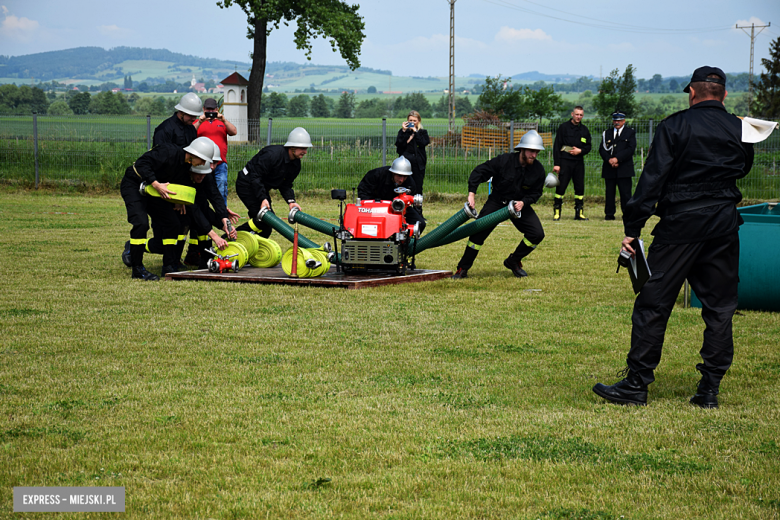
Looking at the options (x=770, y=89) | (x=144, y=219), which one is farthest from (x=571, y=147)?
(x=770, y=89)

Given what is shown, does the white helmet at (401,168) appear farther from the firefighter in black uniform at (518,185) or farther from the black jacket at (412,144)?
the black jacket at (412,144)

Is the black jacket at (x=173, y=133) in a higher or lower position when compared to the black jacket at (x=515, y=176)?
higher

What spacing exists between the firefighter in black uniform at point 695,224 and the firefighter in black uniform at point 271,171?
19.6 feet

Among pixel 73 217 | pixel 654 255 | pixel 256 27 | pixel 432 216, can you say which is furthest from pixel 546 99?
pixel 654 255

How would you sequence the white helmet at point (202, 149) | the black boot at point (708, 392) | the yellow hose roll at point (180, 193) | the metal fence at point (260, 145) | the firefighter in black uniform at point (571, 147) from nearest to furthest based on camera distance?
1. the black boot at point (708, 392)
2. the white helmet at point (202, 149)
3. the yellow hose roll at point (180, 193)
4. the firefighter in black uniform at point (571, 147)
5. the metal fence at point (260, 145)

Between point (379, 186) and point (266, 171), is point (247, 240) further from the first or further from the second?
point (379, 186)

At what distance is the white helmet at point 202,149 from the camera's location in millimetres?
9438

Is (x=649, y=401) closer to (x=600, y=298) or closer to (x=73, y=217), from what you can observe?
(x=600, y=298)

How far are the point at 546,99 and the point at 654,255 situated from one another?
4770cm

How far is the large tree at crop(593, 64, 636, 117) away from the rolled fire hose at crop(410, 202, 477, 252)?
132ft

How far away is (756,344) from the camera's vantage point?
6.80 meters

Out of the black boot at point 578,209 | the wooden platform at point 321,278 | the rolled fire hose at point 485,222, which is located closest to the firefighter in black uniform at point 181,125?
the wooden platform at point 321,278

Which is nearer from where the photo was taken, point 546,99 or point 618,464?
point 618,464

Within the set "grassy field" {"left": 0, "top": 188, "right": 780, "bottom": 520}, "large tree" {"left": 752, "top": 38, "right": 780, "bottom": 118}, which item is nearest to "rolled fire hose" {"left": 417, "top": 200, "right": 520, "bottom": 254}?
"grassy field" {"left": 0, "top": 188, "right": 780, "bottom": 520}
